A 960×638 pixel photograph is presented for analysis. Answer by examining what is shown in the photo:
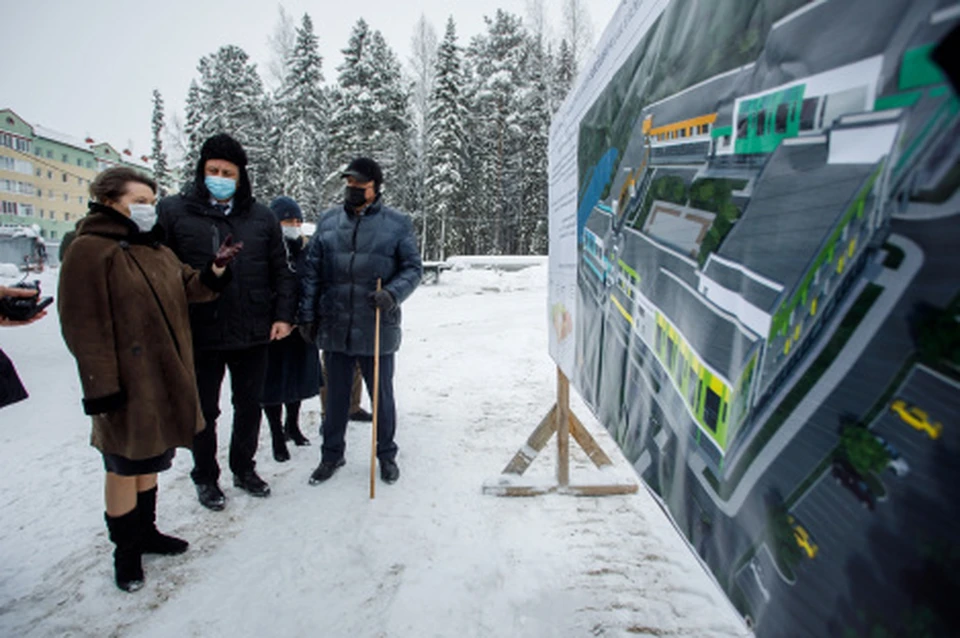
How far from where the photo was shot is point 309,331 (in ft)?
12.0

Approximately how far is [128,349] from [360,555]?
151 centimetres

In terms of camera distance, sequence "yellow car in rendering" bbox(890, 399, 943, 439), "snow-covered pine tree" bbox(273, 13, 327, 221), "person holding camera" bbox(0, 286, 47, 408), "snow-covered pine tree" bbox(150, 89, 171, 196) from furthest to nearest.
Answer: "snow-covered pine tree" bbox(150, 89, 171, 196)
"snow-covered pine tree" bbox(273, 13, 327, 221)
"person holding camera" bbox(0, 286, 47, 408)
"yellow car in rendering" bbox(890, 399, 943, 439)

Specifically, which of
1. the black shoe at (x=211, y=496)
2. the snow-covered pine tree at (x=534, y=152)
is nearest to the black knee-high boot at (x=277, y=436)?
the black shoe at (x=211, y=496)

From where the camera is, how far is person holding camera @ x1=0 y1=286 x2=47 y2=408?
2.16m

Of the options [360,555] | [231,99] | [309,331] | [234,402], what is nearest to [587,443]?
[360,555]

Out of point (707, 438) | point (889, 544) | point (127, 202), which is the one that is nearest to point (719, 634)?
point (707, 438)

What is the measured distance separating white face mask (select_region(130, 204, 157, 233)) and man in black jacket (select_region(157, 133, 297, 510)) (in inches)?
18.5

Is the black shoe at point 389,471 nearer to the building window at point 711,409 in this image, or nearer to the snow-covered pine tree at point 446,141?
the building window at point 711,409

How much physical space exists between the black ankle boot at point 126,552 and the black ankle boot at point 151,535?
0.17 metres

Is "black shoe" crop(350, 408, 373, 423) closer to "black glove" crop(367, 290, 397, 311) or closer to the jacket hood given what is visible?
"black glove" crop(367, 290, 397, 311)

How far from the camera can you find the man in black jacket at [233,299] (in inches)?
121

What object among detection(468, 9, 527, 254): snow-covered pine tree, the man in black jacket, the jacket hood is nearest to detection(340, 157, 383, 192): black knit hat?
the man in black jacket

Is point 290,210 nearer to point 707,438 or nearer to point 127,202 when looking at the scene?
point 127,202

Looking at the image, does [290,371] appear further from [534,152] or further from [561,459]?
[534,152]
